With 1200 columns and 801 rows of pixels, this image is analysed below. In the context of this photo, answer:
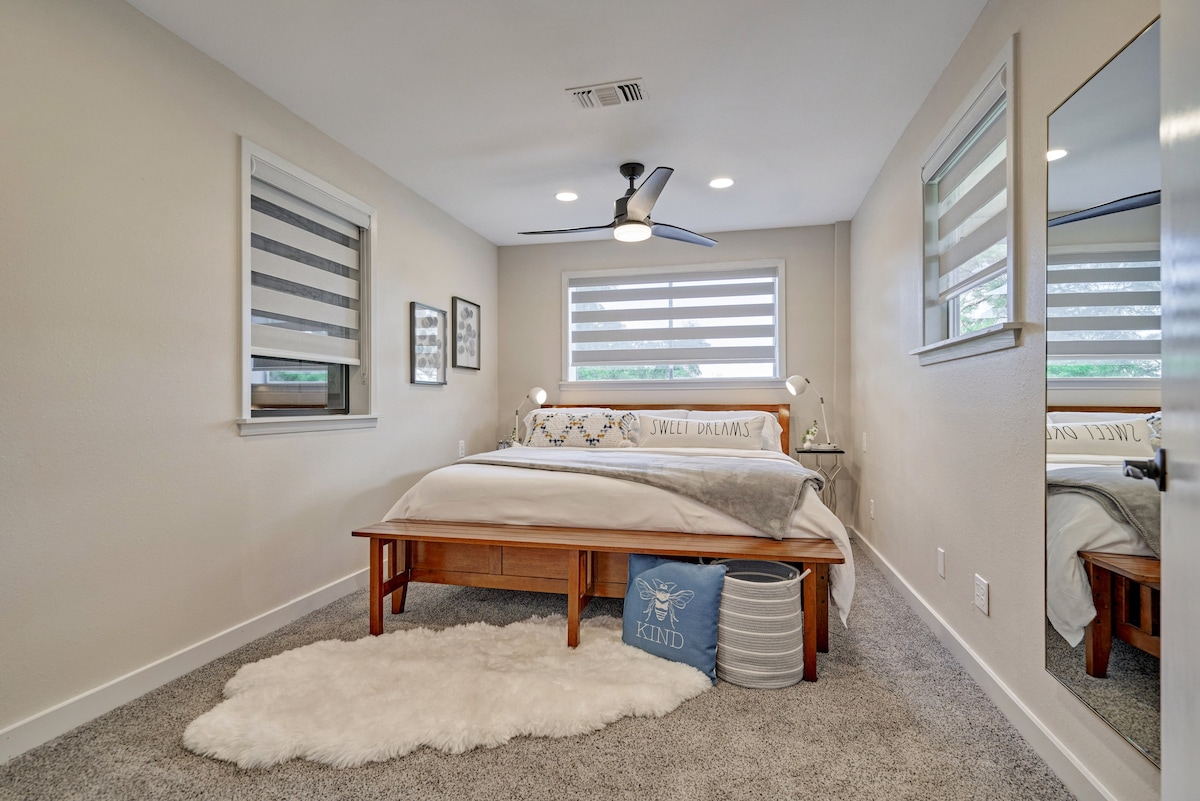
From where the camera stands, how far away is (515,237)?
16.5 feet

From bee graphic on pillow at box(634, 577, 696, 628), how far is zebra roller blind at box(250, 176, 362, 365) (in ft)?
6.56

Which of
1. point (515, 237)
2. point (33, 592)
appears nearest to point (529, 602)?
point (33, 592)

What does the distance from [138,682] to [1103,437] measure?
3.05m

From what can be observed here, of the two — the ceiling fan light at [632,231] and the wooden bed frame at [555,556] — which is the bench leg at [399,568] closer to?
the wooden bed frame at [555,556]

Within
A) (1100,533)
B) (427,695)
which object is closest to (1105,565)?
(1100,533)

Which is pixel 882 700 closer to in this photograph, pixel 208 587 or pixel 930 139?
pixel 930 139

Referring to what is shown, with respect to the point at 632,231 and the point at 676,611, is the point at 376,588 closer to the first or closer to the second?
the point at 676,611

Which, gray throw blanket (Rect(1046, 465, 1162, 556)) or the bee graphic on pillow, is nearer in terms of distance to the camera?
gray throw blanket (Rect(1046, 465, 1162, 556))

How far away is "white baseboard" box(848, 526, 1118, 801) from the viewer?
1.50 metres

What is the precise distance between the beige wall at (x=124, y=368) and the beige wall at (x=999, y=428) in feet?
9.57

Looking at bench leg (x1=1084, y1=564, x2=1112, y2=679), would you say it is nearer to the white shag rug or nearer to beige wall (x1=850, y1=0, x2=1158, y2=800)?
beige wall (x1=850, y1=0, x2=1158, y2=800)

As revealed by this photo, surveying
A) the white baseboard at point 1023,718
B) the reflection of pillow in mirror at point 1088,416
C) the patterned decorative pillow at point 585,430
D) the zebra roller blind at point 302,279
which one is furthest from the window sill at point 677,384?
the reflection of pillow in mirror at point 1088,416

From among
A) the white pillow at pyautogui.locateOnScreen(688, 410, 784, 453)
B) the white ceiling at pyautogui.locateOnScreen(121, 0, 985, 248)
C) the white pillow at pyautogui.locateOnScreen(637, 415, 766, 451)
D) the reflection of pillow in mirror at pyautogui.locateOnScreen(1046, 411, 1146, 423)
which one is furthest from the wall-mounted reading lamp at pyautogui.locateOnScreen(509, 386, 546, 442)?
the reflection of pillow in mirror at pyautogui.locateOnScreen(1046, 411, 1146, 423)

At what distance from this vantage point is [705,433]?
4156 mm
